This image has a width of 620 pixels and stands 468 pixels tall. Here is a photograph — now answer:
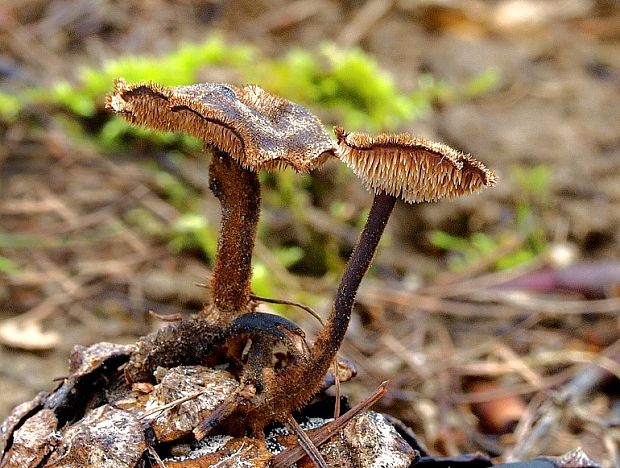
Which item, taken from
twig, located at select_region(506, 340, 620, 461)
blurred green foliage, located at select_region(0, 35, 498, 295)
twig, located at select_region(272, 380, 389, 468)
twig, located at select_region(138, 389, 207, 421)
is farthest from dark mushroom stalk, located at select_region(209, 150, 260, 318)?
blurred green foliage, located at select_region(0, 35, 498, 295)

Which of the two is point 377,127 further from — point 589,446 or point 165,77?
point 589,446

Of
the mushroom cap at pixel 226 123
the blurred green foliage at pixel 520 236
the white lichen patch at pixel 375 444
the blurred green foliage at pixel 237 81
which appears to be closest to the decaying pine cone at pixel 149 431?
the white lichen patch at pixel 375 444

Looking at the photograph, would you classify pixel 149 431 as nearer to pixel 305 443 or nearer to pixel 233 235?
pixel 305 443

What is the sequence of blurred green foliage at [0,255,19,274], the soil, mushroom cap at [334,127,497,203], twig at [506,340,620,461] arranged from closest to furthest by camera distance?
mushroom cap at [334,127,497,203] → twig at [506,340,620,461] → the soil → blurred green foliage at [0,255,19,274]

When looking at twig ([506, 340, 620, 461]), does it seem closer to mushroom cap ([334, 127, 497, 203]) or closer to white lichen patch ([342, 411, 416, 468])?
white lichen patch ([342, 411, 416, 468])

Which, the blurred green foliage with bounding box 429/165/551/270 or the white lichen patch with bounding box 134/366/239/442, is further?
the blurred green foliage with bounding box 429/165/551/270

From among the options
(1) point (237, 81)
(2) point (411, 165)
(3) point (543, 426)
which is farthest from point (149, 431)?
(1) point (237, 81)

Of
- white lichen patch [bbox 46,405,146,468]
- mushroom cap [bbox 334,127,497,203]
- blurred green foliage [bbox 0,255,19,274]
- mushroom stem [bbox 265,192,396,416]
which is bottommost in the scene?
white lichen patch [bbox 46,405,146,468]
